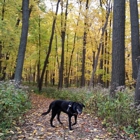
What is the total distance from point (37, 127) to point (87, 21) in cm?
1456

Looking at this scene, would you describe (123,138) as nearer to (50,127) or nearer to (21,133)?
(50,127)

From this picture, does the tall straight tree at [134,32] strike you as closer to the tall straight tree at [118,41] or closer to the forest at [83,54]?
the forest at [83,54]

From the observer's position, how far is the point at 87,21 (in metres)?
18.7

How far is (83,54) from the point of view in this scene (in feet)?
69.2

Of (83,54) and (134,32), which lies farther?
(83,54)

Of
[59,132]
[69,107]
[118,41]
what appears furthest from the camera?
[118,41]

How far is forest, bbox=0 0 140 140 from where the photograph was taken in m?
5.38

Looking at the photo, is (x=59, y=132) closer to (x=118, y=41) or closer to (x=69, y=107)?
(x=69, y=107)

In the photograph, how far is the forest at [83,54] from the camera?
538 centimetres

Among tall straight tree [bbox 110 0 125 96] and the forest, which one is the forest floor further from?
tall straight tree [bbox 110 0 125 96]

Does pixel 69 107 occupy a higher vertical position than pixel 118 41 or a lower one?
lower

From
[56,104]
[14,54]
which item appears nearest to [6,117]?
[56,104]

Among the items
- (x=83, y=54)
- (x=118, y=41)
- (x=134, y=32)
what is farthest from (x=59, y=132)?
(x=83, y=54)

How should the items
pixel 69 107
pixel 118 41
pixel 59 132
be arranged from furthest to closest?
pixel 118 41 → pixel 69 107 → pixel 59 132
